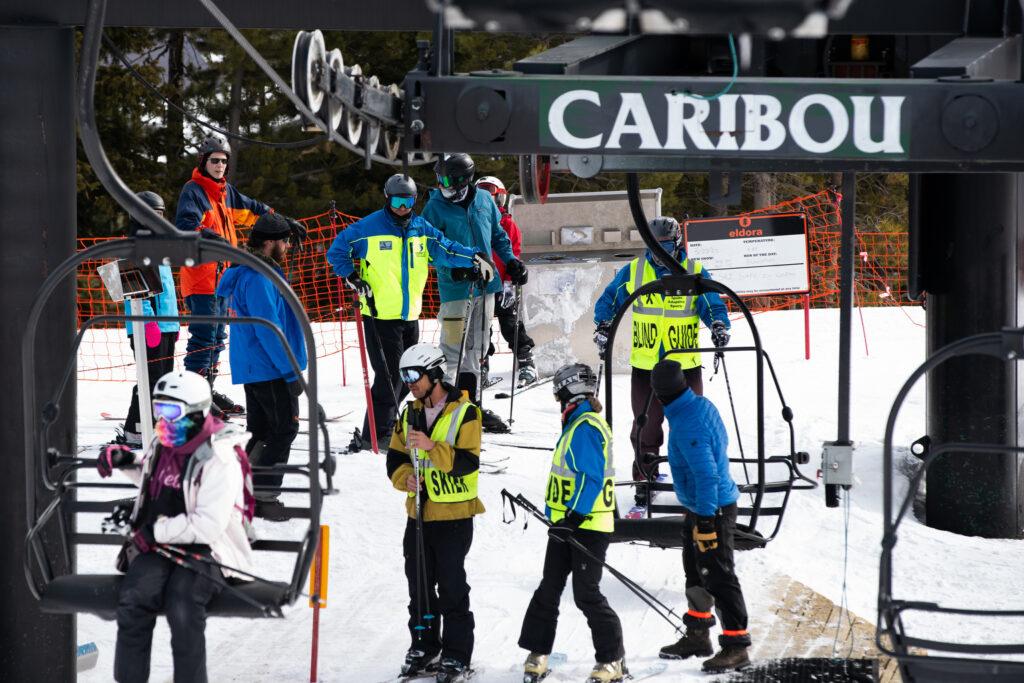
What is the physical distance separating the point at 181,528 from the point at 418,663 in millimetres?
1922

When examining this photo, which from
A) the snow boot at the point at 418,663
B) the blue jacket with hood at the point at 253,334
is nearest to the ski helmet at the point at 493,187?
the blue jacket with hood at the point at 253,334

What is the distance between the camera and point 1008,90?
433 cm

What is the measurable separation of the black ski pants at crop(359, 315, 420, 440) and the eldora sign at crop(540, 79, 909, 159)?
5.46 metres

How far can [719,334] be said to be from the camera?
26.7 feet

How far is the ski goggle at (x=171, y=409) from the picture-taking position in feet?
18.2

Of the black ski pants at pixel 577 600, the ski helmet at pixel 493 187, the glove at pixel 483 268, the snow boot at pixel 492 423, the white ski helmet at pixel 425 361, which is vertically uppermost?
the ski helmet at pixel 493 187

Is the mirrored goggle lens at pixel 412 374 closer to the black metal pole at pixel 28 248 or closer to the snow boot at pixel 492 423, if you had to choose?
the black metal pole at pixel 28 248

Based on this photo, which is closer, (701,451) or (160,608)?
(160,608)

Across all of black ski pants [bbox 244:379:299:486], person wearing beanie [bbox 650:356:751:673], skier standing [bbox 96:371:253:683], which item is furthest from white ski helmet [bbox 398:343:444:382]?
black ski pants [bbox 244:379:299:486]

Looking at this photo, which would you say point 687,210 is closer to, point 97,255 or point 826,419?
point 826,419

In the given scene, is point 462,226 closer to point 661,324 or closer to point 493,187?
point 493,187

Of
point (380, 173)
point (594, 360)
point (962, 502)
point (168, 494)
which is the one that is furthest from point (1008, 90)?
point (380, 173)

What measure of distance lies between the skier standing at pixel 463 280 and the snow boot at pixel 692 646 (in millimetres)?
3298

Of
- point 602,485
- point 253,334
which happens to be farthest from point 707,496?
point 253,334
